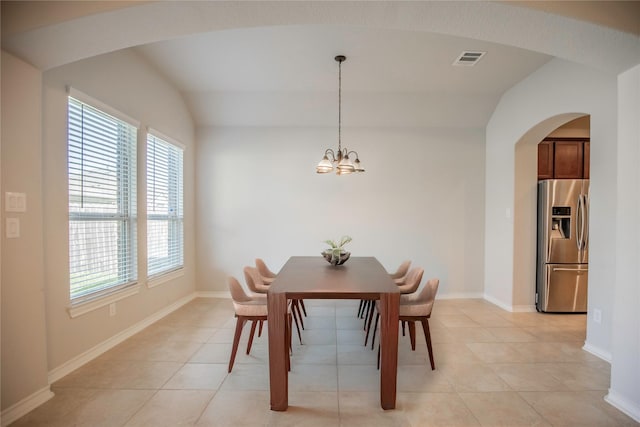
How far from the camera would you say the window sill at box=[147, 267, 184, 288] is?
3.63m

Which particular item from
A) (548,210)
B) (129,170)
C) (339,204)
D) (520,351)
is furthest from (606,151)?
(129,170)

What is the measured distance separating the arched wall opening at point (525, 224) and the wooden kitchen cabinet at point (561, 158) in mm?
412

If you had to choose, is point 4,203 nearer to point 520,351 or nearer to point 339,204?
point 339,204

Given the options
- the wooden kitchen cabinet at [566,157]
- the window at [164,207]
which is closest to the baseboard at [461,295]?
the wooden kitchen cabinet at [566,157]

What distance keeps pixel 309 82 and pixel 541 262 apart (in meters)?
3.82

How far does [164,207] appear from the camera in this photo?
13.1 feet

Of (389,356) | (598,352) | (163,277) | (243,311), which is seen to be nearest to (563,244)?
(598,352)

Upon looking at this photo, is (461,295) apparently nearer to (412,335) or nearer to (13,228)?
(412,335)

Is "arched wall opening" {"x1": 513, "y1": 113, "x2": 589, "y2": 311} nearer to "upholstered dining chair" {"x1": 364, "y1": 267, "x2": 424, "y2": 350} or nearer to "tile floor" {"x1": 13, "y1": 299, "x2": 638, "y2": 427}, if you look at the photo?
"tile floor" {"x1": 13, "y1": 299, "x2": 638, "y2": 427}

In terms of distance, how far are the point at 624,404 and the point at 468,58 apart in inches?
127

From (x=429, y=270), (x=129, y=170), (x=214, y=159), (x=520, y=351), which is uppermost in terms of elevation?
(x=214, y=159)

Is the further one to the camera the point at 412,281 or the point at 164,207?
the point at 164,207

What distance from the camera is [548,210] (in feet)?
12.9

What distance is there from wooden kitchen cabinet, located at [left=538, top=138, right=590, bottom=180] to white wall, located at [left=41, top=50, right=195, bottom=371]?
516 cm
